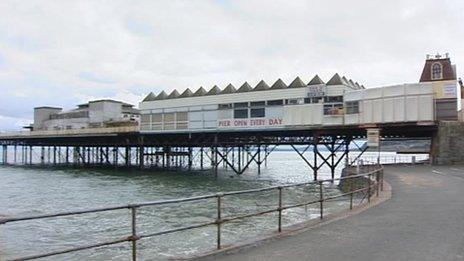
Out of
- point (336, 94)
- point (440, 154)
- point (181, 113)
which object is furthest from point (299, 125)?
point (181, 113)

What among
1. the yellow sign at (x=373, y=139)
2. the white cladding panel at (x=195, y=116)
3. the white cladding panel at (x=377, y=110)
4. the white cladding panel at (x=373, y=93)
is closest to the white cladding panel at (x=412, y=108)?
the white cladding panel at (x=377, y=110)

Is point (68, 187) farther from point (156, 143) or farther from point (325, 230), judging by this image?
point (325, 230)

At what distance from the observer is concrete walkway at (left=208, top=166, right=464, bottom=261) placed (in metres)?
7.32

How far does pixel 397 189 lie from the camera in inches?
698

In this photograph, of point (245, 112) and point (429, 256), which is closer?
point (429, 256)

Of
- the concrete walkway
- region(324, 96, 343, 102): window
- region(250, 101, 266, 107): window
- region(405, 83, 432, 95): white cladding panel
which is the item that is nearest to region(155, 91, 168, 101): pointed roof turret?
region(250, 101, 266, 107): window

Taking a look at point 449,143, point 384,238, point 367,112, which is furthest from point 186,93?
point 384,238

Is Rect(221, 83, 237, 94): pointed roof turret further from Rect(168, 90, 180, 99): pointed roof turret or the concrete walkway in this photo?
the concrete walkway

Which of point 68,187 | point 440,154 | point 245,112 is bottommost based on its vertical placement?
point 68,187

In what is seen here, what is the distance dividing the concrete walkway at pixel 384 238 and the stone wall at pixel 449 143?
19292mm

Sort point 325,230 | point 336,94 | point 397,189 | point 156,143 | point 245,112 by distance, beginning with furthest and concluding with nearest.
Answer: point 156,143 → point 245,112 → point 336,94 → point 397,189 → point 325,230

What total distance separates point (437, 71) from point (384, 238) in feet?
110

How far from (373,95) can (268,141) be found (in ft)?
50.0

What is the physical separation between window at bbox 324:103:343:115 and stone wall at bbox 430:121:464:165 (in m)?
6.72
